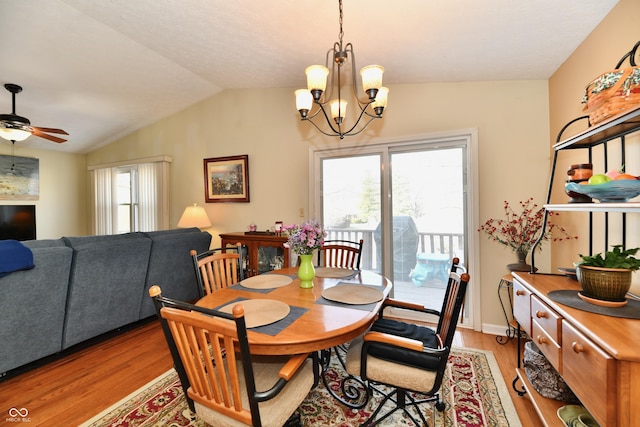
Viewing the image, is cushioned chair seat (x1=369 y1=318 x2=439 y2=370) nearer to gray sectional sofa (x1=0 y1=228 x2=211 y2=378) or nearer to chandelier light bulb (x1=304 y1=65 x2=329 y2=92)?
chandelier light bulb (x1=304 y1=65 x2=329 y2=92)

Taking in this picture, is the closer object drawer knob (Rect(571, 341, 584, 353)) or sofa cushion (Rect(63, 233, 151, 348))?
drawer knob (Rect(571, 341, 584, 353))

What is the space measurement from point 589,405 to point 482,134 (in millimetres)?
2362

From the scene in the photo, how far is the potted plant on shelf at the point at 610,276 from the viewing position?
117cm

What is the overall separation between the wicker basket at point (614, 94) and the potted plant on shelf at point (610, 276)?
624 millimetres

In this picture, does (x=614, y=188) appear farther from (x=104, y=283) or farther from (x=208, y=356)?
(x=104, y=283)

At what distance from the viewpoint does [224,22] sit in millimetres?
2371

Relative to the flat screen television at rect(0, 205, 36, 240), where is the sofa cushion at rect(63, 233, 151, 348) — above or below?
below

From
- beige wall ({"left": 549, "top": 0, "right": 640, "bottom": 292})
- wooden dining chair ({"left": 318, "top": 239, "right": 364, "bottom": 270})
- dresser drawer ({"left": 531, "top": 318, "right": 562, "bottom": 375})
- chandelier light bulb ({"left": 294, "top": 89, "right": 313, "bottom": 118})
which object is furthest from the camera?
wooden dining chair ({"left": 318, "top": 239, "right": 364, "bottom": 270})

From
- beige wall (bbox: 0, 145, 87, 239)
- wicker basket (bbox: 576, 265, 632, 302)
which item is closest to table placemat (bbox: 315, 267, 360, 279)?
wicker basket (bbox: 576, 265, 632, 302)

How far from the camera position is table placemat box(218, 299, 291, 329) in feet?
4.30

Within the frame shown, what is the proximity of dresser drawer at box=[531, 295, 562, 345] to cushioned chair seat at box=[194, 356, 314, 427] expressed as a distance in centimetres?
113

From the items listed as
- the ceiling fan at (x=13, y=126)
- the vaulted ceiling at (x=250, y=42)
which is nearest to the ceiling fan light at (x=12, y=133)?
the ceiling fan at (x=13, y=126)

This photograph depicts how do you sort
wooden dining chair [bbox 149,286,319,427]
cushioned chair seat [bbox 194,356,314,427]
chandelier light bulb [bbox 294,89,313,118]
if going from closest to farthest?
wooden dining chair [bbox 149,286,319,427]
cushioned chair seat [bbox 194,356,314,427]
chandelier light bulb [bbox 294,89,313,118]

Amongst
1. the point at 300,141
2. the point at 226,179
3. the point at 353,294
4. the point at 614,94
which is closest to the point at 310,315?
the point at 353,294
